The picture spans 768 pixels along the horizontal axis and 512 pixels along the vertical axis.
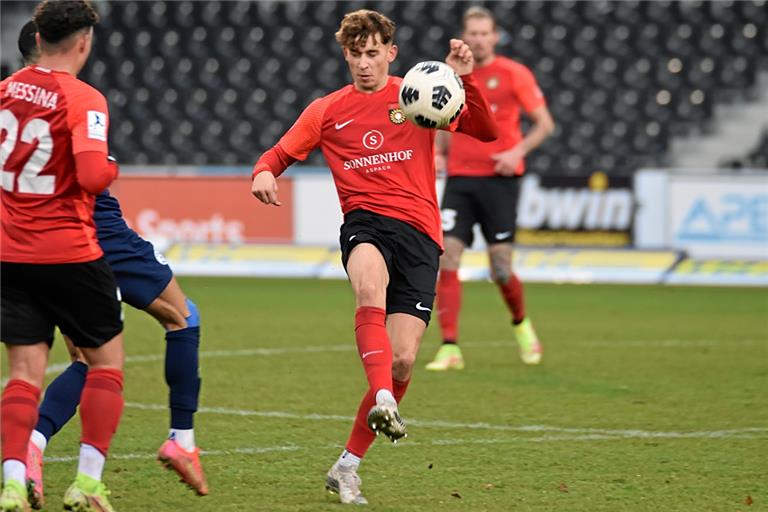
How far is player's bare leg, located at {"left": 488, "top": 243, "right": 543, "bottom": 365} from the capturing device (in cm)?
956

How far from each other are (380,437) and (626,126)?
13.1 metres

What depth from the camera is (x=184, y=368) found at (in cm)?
541

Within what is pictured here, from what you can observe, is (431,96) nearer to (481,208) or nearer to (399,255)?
(399,255)

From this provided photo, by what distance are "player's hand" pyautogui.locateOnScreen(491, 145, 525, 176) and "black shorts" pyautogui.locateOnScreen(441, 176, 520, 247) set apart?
18cm

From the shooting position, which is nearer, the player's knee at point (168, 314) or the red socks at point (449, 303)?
the player's knee at point (168, 314)

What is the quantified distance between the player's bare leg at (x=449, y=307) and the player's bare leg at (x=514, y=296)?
29 cm

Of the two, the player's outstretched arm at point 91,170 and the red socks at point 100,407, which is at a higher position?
the player's outstretched arm at point 91,170

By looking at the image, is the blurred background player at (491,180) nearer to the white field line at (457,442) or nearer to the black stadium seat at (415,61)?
the white field line at (457,442)

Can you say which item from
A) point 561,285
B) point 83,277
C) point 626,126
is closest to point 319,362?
point 83,277

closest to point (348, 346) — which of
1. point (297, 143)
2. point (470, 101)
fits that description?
point (297, 143)

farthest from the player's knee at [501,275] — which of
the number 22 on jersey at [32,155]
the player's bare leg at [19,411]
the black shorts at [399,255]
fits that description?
the number 22 on jersey at [32,155]

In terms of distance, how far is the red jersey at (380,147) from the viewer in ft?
18.9

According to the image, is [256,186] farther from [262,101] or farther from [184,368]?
[262,101]

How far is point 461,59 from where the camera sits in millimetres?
5742
